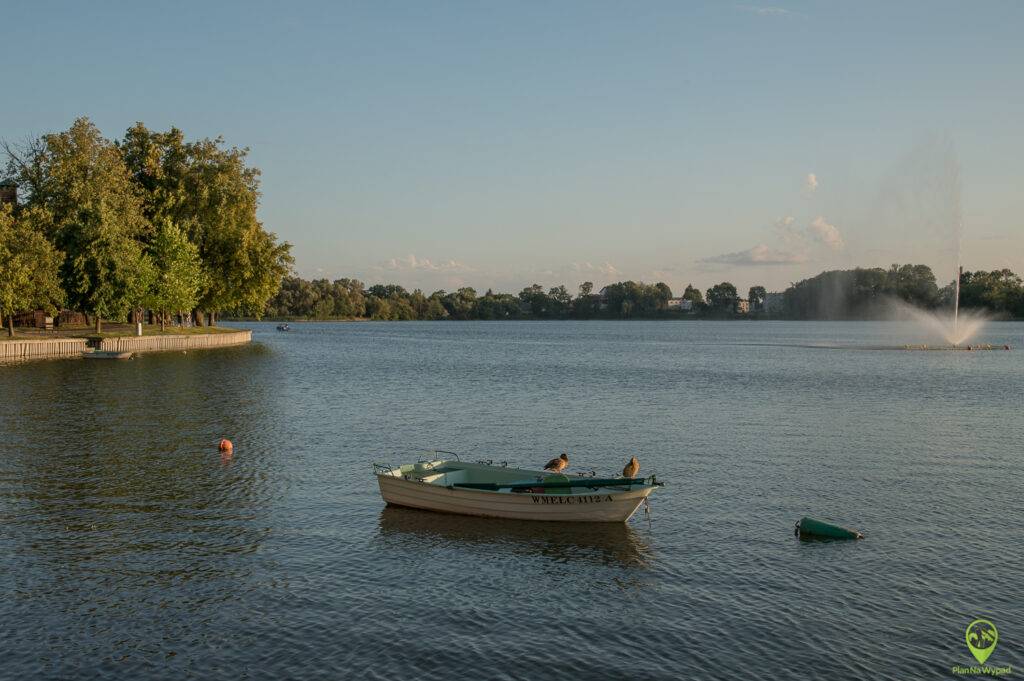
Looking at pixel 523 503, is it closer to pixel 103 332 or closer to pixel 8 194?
pixel 103 332

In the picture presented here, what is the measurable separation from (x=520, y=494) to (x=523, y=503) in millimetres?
348

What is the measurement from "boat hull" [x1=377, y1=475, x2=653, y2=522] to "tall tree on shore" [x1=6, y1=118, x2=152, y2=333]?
82313 millimetres

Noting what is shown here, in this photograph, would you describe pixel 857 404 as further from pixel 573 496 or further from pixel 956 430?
pixel 573 496

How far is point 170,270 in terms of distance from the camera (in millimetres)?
110688

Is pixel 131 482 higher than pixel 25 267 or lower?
lower

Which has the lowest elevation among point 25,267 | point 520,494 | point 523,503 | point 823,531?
point 823,531

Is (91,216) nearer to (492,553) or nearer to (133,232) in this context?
(133,232)

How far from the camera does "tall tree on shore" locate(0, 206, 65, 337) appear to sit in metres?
87.7

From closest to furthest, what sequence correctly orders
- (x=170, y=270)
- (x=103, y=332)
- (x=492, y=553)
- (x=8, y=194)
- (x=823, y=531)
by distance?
(x=492, y=553) < (x=823, y=531) < (x=170, y=270) < (x=103, y=332) < (x=8, y=194)

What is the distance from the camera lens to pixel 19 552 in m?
24.8

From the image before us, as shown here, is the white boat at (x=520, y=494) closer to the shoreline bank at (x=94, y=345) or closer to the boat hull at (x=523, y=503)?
the boat hull at (x=523, y=503)

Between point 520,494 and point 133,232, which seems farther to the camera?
point 133,232

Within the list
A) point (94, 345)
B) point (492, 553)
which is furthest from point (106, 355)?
point (492, 553)

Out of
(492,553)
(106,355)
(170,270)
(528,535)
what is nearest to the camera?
(492,553)
